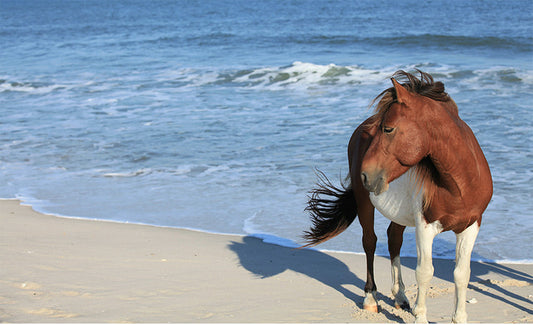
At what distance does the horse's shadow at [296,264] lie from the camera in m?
4.52

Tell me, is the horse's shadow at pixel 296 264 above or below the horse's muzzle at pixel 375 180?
below

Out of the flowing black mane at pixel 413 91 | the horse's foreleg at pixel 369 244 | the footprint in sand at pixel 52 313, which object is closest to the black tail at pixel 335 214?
Result: the horse's foreleg at pixel 369 244

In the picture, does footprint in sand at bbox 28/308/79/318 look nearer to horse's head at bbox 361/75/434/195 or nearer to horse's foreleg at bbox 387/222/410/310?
horse's head at bbox 361/75/434/195

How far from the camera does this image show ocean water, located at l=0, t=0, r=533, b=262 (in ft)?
20.7

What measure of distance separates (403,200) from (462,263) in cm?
47

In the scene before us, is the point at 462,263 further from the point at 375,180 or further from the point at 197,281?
the point at 197,281

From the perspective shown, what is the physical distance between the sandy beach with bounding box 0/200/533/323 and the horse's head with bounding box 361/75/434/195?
4.02 ft

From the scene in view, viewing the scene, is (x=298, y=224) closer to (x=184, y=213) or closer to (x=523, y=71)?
(x=184, y=213)

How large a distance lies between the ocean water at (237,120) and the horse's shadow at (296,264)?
27 cm

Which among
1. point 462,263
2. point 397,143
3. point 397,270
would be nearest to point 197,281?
point 397,270

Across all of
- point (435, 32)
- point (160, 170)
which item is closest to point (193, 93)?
point (160, 170)

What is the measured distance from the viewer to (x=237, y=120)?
10945 mm

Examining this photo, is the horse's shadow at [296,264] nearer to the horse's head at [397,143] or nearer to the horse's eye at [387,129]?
the horse's head at [397,143]

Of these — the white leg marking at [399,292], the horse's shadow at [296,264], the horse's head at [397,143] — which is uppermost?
the horse's head at [397,143]
